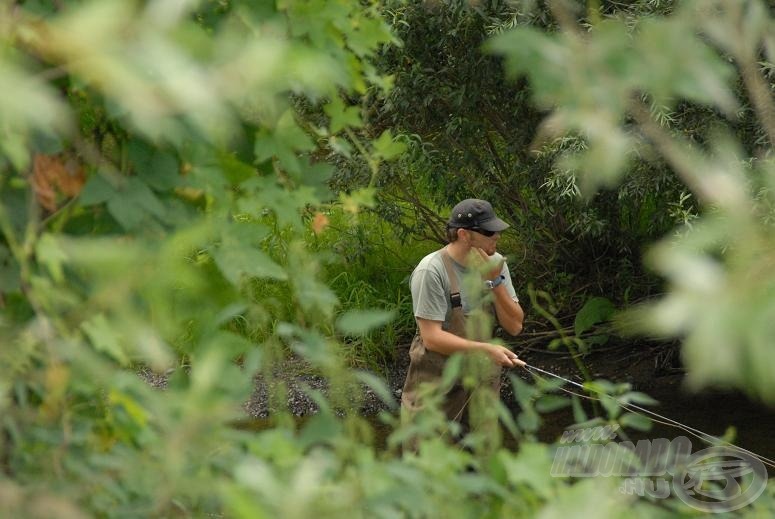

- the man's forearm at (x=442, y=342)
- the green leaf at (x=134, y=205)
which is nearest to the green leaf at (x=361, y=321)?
the green leaf at (x=134, y=205)

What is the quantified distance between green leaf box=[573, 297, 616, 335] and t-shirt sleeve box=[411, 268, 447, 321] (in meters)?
4.61

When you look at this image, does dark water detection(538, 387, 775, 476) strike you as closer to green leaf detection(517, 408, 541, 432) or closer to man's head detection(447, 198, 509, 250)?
man's head detection(447, 198, 509, 250)

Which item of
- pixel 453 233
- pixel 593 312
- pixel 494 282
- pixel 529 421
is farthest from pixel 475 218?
pixel 593 312

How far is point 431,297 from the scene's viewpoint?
5.50 metres

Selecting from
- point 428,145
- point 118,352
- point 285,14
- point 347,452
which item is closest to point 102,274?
point 118,352

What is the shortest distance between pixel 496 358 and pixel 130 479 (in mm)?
3856

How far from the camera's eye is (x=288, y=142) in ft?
7.49

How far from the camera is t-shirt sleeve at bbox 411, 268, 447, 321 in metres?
5.48

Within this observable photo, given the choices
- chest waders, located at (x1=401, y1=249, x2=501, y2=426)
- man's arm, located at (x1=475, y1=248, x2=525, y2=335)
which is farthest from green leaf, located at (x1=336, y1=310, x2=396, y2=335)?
man's arm, located at (x1=475, y1=248, x2=525, y2=335)

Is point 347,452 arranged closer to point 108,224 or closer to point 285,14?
point 108,224

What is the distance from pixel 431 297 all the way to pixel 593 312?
4834mm

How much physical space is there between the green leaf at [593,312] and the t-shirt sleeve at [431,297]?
461 cm

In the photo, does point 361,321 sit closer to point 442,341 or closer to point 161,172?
point 161,172

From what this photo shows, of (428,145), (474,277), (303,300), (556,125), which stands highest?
(556,125)
